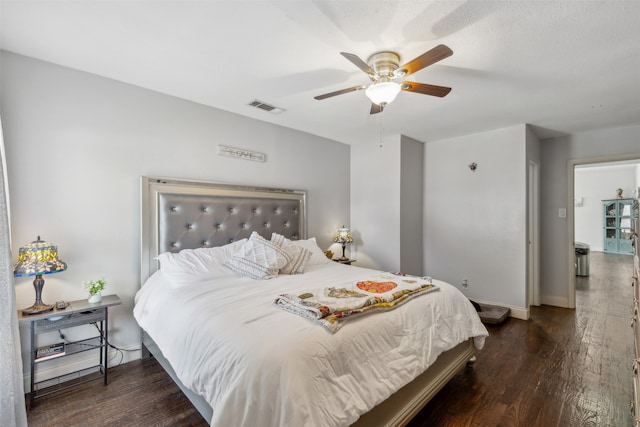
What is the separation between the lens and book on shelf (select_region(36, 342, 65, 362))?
2041mm

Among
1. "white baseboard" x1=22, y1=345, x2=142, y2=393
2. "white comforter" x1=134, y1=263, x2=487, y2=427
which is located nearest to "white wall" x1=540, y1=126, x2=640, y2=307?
"white comforter" x1=134, y1=263, x2=487, y2=427

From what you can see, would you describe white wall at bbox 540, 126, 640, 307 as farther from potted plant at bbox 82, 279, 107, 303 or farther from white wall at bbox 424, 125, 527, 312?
potted plant at bbox 82, 279, 107, 303

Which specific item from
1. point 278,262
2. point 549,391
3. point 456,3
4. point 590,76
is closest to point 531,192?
point 590,76

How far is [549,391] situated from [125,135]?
4.04m

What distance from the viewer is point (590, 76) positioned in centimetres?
232

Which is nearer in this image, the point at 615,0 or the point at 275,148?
the point at 615,0

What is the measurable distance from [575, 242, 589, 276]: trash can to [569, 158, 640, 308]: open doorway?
2396mm

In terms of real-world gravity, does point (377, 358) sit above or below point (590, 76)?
below

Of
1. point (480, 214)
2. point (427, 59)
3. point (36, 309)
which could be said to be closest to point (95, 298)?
point (36, 309)

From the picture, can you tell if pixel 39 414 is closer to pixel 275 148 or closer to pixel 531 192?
pixel 275 148

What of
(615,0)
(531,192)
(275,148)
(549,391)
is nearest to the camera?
(615,0)

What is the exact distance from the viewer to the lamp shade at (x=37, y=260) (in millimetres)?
1884

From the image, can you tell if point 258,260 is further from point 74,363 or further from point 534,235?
point 534,235

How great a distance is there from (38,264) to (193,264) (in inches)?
38.3
